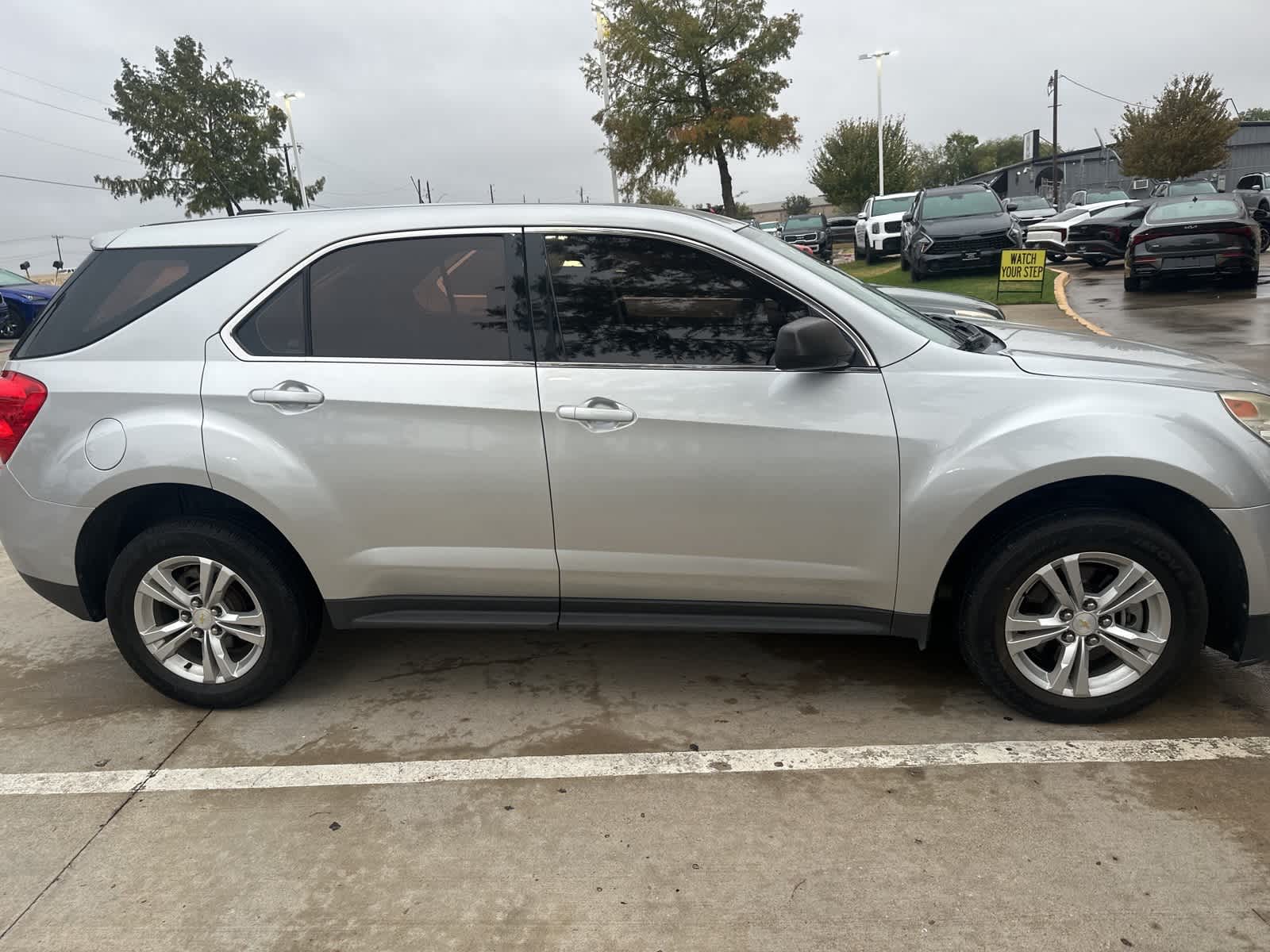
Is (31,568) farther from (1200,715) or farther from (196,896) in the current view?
(1200,715)

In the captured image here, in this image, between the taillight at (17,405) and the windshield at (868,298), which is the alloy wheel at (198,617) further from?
the windshield at (868,298)

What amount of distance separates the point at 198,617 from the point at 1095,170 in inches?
2413

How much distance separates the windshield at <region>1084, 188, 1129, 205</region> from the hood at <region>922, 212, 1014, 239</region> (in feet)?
41.7

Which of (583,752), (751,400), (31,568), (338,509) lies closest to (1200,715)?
(751,400)

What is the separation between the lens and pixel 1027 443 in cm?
294

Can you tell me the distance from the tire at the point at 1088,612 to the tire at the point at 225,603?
240cm

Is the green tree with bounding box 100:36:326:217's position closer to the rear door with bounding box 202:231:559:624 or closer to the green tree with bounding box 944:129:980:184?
the rear door with bounding box 202:231:559:624

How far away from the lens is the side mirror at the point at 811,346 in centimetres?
291

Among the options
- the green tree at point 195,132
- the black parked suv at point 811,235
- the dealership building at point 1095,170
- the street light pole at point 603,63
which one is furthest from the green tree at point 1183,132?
the green tree at point 195,132

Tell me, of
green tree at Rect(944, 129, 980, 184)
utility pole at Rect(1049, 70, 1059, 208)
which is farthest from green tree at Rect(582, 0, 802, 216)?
green tree at Rect(944, 129, 980, 184)

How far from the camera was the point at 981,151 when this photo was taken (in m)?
101

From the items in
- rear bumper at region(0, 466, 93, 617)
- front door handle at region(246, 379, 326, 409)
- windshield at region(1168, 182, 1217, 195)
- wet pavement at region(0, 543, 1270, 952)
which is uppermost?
windshield at region(1168, 182, 1217, 195)

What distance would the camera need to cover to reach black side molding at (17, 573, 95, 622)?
3.50 m

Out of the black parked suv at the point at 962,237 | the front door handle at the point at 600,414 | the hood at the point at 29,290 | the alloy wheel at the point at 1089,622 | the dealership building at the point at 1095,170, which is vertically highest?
the dealership building at the point at 1095,170
